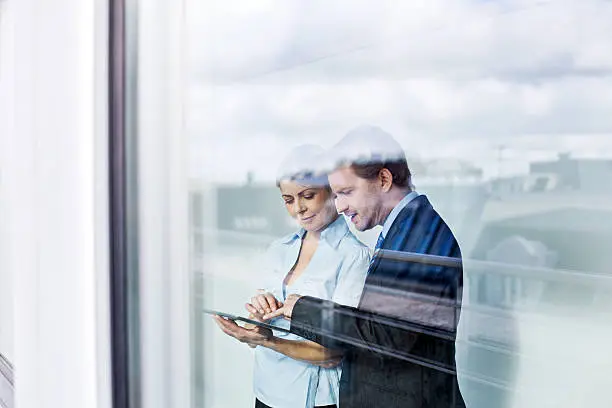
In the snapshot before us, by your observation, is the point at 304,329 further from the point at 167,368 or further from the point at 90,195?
the point at 90,195

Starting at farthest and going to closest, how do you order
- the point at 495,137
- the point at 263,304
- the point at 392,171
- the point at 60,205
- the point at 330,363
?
1. the point at 60,205
2. the point at 263,304
3. the point at 330,363
4. the point at 392,171
5. the point at 495,137

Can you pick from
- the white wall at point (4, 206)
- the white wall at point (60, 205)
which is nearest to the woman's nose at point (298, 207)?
the white wall at point (60, 205)

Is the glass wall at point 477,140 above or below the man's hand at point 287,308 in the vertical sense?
above

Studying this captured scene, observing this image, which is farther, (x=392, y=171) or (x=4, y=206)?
(x=4, y=206)

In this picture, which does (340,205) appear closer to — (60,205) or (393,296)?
(393,296)

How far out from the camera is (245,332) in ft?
3.28

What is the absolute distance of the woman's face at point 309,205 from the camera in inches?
33.8

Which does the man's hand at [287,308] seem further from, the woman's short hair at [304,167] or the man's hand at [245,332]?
the woman's short hair at [304,167]

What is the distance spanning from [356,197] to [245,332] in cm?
34

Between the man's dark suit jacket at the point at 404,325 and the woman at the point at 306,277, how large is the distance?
3 centimetres

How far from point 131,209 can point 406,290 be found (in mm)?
702

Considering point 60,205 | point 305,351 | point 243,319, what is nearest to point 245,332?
point 243,319

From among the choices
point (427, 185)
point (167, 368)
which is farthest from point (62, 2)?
point (427, 185)

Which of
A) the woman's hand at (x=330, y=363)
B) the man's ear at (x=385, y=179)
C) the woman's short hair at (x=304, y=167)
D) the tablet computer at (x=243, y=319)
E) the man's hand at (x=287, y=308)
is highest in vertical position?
the woman's short hair at (x=304, y=167)
